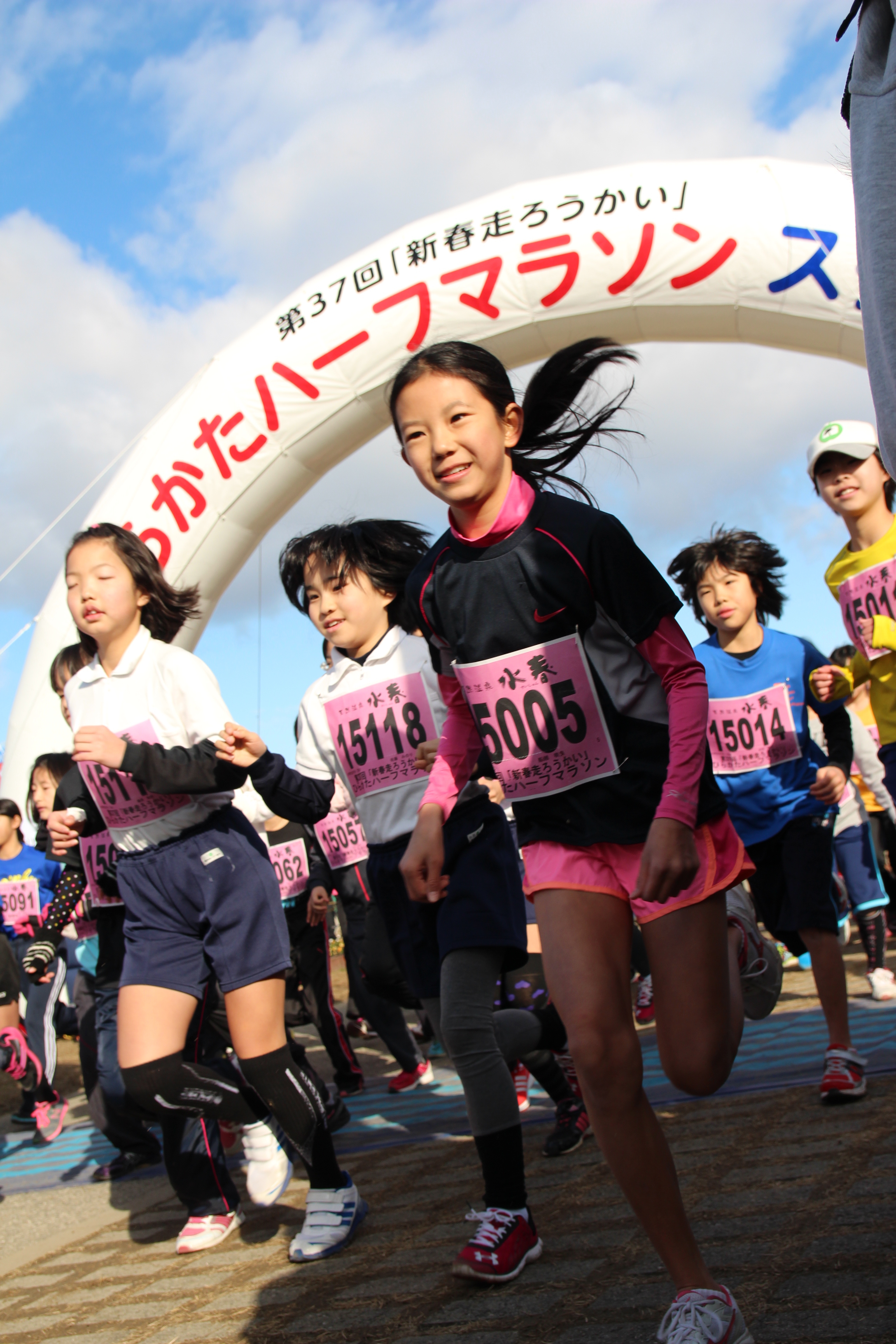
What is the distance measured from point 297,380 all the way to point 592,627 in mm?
6294

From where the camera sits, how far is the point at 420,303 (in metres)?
7.88

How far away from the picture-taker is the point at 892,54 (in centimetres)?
128

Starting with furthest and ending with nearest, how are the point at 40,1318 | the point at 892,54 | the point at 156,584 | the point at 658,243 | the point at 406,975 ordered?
the point at 658,243, the point at 156,584, the point at 406,975, the point at 40,1318, the point at 892,54

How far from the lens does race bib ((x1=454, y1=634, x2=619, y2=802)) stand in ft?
7.21

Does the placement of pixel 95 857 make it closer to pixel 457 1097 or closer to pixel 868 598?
pixel 457 1097

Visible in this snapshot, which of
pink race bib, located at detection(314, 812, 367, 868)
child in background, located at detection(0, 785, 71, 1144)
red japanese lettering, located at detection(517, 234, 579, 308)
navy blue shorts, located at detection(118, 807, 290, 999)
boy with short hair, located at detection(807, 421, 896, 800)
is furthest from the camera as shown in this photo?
red japanese lettering, located at detection(517, 234, 579, 308)

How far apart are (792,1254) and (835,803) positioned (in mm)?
2080

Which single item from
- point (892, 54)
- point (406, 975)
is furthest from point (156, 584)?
point (892, 54)

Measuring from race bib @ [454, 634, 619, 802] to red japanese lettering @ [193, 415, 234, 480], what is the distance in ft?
20.3

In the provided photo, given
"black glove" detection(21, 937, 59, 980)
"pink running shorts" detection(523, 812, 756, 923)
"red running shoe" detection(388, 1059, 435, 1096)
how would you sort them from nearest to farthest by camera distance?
1. "pink running shorts" detection(523, 812, 756, 923)
2. "black glove" detection(21, 937, 59, 980)
3. "red running shoe" detection(388, 1059, 435, 1096)

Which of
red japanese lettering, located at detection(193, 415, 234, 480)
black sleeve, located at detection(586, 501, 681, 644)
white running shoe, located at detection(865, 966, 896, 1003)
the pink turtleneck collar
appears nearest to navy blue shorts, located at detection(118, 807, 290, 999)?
the pink turtleneck collar

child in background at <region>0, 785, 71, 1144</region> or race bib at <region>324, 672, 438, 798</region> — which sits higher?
race bib at <region>324, 672, 438, 798</region>

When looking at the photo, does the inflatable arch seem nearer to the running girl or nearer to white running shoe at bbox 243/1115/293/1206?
white running shoe at bbox 243/1115/293/1206

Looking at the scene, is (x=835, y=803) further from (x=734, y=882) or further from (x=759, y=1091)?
(x=734, y=882)
